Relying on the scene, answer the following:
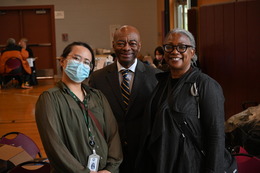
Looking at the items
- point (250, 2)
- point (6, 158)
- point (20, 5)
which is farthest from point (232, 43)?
point (20, 5)

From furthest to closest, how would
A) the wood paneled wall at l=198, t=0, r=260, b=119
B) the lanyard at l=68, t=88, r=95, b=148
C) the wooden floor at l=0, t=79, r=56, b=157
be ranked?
1. the wooden floor at l=0, t=79, r=56, b=157
2. the wood paneled wall at l=198, t=0, r=260, b=119
3. the lanyard at l=68, t=88, r=95, b=148

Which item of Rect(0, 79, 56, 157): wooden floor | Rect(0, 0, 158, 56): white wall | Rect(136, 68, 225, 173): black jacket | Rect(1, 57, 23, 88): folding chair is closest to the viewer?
Rect(136, 68, 225, 173): black jacket

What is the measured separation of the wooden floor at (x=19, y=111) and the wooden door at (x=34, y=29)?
2.78 metres

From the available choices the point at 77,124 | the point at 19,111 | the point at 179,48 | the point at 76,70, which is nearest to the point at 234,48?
the point at 179,48

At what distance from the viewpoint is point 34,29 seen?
47.9 ft

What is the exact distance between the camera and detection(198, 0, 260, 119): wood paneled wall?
4.39 meters

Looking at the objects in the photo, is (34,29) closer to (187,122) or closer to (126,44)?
(126,44)

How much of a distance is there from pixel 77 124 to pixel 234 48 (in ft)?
10.8

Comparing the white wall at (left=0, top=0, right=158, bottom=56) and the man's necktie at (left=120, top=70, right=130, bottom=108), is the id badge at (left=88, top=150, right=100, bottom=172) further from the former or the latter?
the white wall at (left=0, top=0, right=158, bottom=56)

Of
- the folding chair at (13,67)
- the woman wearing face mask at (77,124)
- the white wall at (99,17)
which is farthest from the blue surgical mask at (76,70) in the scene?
the white wall at (99,17)

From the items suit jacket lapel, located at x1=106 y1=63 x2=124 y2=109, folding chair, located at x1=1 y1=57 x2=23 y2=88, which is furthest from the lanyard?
folding chair, located at x1=1 y1=57 x2=23 y2=88

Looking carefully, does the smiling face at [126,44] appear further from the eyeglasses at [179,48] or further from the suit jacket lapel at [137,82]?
the eyeglasses at [179,48]

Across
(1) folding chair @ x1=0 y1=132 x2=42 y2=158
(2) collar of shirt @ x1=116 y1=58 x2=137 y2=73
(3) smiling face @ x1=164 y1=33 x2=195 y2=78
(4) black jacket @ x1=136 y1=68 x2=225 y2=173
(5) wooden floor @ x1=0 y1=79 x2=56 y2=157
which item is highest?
(3) smiling face @ x1=164 y1=33 x2=195 y2=78

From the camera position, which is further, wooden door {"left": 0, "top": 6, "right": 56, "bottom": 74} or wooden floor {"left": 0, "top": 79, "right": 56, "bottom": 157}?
wooden door {"left": 0, "top": 6, "right": 56, "bottom": 74}
